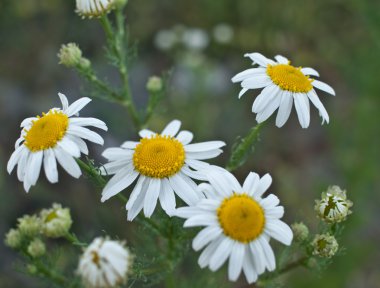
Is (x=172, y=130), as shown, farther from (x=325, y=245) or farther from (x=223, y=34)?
(x=223, y=34)

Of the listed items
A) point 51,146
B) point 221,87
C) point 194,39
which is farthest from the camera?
point 221,87

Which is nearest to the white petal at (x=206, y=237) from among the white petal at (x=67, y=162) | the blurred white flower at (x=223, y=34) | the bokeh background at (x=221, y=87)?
the white petal at (x=67, y=162)

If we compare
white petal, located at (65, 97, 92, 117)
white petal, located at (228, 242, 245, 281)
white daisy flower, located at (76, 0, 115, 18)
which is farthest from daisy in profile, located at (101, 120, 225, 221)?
white daisy flower, located at (76, 0, 115, 18)

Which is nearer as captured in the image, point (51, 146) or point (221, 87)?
point (51, 146)

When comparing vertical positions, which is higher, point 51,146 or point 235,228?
point 51,146

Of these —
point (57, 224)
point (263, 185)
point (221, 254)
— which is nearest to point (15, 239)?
point (57, 224)

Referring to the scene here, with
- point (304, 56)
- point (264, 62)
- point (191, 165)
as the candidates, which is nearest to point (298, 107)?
point (264, 62)

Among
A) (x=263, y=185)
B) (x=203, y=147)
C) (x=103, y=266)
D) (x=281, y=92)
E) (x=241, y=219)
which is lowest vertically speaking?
(x=103, y=266)

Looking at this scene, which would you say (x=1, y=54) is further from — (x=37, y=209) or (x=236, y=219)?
(x=236, y=219)
